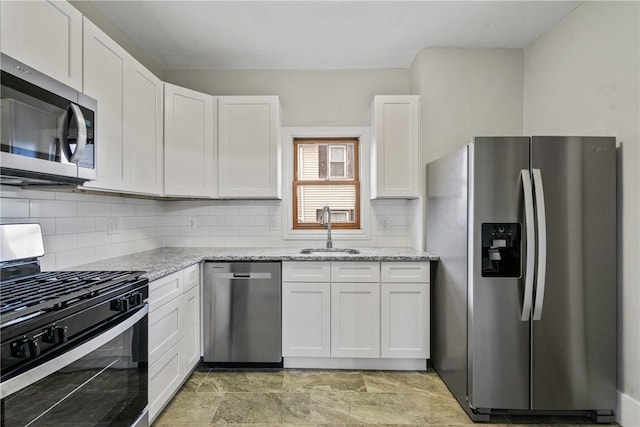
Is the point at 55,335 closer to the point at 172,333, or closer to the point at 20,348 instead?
the point at 20,348

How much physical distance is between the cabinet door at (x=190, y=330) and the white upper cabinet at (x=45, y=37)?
4.97ft

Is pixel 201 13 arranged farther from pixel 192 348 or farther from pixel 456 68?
pixel 192 348

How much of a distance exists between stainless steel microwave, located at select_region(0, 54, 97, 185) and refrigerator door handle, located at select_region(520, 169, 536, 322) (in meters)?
2.35

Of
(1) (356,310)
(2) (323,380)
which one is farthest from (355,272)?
(2) (323,380)

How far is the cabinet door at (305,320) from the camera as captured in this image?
2.67 meters

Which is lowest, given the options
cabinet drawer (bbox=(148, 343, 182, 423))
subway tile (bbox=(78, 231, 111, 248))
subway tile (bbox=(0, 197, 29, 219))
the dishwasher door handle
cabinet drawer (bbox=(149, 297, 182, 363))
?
cabinet drawer (bbox=(148, 343, 182, 423))

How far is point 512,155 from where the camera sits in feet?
6.54

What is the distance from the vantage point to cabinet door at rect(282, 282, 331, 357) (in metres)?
2.67

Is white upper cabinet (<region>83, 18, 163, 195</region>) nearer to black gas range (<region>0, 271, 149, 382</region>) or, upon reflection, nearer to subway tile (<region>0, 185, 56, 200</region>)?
subway tile (<region>0, 185, 56, 200</region>)

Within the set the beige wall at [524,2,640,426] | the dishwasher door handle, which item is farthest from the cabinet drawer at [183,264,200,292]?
the beige wall at [524,2,640,426]

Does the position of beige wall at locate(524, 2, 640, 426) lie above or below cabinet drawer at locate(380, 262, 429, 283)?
above

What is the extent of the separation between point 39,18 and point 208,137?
1.54m

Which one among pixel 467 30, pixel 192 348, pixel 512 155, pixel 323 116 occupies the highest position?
pixel 467 30

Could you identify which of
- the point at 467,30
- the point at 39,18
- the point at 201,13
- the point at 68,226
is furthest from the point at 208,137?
the point at 467,30
